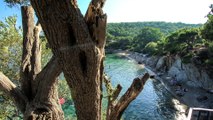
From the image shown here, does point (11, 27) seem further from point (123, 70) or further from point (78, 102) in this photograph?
point (123, 70)

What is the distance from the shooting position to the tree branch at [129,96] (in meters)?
4.78

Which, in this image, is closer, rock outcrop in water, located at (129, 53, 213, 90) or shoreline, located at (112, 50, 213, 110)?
shoreline, located at (112, 50, 213, 110)

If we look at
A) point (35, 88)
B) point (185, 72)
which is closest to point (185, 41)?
point (185, 72)

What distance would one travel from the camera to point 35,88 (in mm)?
6020

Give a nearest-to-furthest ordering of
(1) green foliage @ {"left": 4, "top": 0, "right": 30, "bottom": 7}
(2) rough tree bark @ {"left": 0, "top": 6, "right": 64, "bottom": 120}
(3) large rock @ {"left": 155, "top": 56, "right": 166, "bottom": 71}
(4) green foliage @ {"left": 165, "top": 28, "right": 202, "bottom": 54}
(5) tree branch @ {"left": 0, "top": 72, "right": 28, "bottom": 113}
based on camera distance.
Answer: (2) rough tree bark @ {"left": 0, "top": 6, "right": 64, "bottom": 120}, (5) tree branch @ {"left": 0, "top": 72, "right": 28, "bottom": 113}, (1) green foliage @ {"left": 4, "top": 0, "right": 30, "bottom": 7}, (4) green foliage @ {"left": 165, "top": 28, "right": 202, "bottom": 54}, (3) large rock @ {"left": 155, "top": 56, "right": 166, "bottom": 71}

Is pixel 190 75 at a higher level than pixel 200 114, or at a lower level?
lower

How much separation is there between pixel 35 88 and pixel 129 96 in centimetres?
235

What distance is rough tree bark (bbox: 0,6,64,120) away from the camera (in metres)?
5.62

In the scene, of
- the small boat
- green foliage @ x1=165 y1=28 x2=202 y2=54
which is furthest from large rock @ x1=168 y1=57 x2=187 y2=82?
the small boat

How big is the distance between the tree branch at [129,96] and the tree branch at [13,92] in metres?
2.10

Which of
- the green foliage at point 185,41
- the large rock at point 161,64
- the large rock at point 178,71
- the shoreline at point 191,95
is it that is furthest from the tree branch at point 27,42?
the large rock at point 161,64

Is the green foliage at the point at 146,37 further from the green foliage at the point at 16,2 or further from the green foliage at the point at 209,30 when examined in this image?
the green foliage at the point at 16,2

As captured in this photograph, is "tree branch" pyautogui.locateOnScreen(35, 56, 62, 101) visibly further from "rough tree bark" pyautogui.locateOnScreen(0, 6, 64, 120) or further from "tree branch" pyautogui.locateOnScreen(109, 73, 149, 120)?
"tree branch" pyautogui.locateOnScreen(109, 73, 149, 120)

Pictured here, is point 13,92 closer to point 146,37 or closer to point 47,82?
point 47,82
